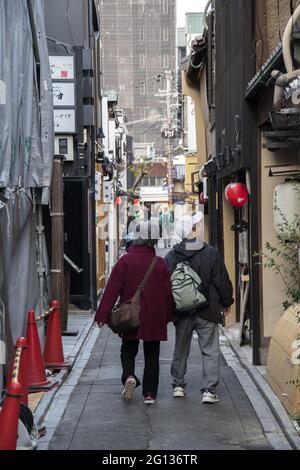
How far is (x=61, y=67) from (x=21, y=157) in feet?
24.0

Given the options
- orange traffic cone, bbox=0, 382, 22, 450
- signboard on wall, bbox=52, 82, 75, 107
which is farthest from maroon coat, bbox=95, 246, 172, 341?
signboard on wall, bbox=52, 82, 75, 107

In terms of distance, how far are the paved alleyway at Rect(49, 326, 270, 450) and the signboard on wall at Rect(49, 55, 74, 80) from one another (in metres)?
8.47

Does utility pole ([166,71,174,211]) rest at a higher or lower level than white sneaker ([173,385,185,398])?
higher

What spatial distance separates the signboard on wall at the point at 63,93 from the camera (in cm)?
1575

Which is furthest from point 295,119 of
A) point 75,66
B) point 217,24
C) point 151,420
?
point 75,66

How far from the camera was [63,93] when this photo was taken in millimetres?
15797

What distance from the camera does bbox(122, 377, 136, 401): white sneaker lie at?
773 centimetres

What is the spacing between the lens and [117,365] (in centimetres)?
1034

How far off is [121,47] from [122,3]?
5.08m

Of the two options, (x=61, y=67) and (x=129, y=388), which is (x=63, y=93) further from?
(x=129, y=388)

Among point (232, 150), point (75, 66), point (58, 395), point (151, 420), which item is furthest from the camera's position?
point (75, 66)

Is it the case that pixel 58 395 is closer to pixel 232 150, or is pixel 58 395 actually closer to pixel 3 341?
pixel 3 341

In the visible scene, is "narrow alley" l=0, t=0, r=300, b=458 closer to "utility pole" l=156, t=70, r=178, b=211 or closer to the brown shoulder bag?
the brown shoulder bag

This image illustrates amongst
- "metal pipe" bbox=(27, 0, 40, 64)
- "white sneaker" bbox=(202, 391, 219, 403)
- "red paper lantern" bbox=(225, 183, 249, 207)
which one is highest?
"metal pipe" bbox=(27, 0, 40, 64)
